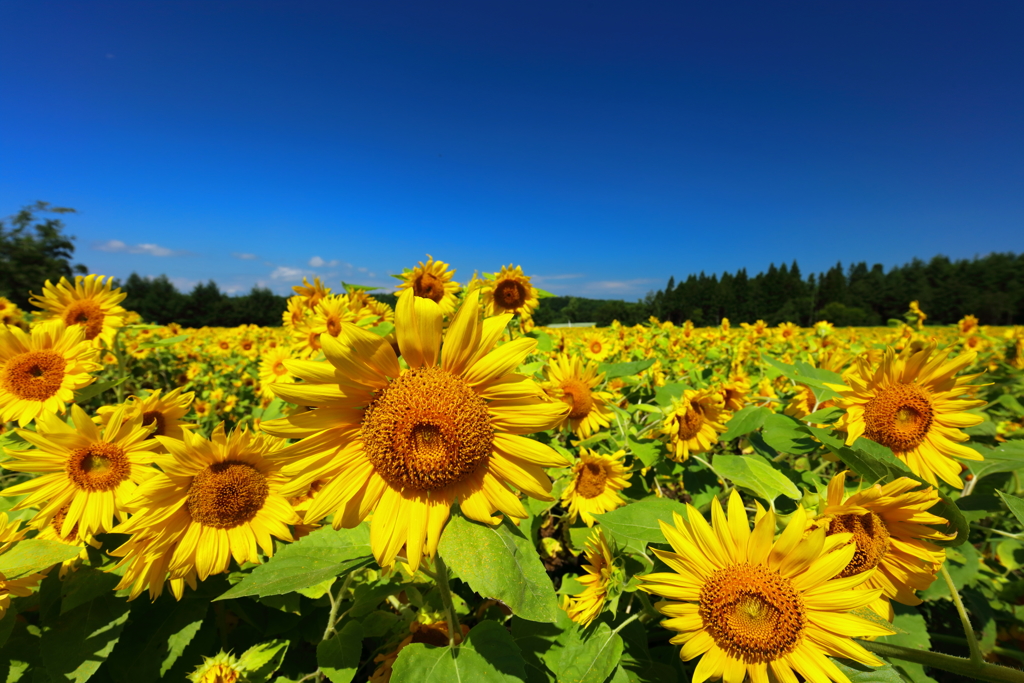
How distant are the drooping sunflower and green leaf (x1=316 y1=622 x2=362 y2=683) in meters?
2.61

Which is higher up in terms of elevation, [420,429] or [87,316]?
[87,316]

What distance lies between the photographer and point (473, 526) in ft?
3.84

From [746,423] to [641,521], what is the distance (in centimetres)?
97

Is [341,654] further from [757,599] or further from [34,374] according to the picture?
[34,374]

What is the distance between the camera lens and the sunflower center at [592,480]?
7.45 feet

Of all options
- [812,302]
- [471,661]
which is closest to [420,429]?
[471,661]

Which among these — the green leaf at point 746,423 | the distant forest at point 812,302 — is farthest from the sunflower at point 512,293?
the distant forest at point 812,302

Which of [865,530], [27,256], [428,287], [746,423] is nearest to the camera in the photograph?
[865,530]

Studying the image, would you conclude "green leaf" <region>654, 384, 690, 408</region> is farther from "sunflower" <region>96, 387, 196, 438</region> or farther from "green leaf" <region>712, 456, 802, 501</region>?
"sunflower" <region>96, 387, 196, 438</region>

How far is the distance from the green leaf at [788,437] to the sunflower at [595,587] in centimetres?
80

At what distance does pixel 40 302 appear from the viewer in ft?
8.96

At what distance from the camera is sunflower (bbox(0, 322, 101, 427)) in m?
1.86

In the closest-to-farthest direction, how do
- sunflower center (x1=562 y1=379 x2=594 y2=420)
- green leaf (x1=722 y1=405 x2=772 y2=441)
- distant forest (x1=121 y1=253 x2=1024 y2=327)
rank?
green leaf (x1=722 y1=405 x2=772 y2=441), sunflower center (x1=562 y1=379 x2=594 y2=420), distant forest (x1=121 y1=253 x2=1024 y2=327)

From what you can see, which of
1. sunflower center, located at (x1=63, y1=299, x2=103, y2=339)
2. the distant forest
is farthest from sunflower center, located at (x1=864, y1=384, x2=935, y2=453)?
the distant forest
